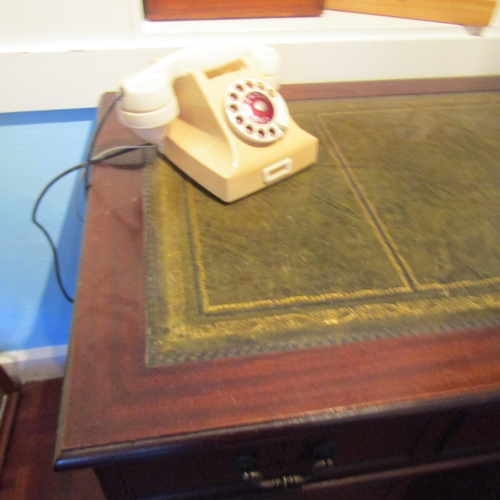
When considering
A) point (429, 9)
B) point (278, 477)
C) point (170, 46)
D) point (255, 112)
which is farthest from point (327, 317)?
point (429, 9)

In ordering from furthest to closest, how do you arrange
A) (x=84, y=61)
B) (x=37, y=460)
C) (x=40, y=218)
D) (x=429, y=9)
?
(x=37, y=460) < (x=40, y=218) < (x=429, y=9) < (x=84, y=61)

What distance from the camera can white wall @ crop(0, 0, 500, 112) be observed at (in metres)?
0.74

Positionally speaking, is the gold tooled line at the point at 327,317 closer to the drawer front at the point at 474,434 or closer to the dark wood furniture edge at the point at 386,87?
the drawer front at the point at 474,434

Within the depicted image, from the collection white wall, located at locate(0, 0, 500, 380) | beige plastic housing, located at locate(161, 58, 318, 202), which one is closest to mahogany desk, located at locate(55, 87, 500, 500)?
beige plastic housing, located at locate(161, 58, 318, 202)

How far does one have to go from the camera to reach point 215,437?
386 mm

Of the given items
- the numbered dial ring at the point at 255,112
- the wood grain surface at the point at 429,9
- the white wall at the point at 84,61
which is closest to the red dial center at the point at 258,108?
the numbered dial ring at the point at 255,112

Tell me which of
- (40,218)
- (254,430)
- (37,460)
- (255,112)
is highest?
(255,112)

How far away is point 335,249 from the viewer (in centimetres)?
54

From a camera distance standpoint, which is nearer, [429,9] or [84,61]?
[84,61]

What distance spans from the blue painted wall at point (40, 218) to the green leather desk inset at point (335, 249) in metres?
0.31

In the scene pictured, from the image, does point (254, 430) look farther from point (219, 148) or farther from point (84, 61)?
point (84, 61)

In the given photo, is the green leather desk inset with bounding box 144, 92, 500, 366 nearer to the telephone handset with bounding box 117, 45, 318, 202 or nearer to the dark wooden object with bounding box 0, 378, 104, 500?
the telephone handset with bounding box 117, 45, 318, 202

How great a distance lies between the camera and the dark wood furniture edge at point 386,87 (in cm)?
84

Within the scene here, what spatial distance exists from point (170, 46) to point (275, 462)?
2.15 feet
